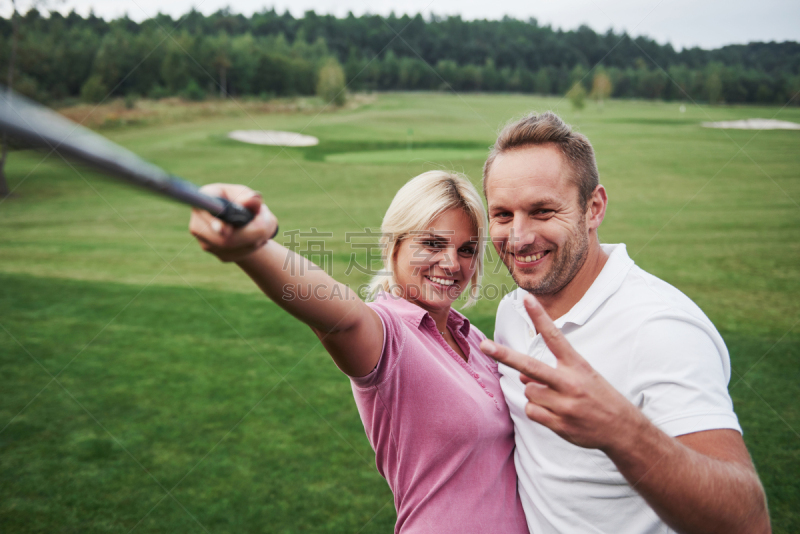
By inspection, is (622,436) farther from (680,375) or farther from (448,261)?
(448,261)

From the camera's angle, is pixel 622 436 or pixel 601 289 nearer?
pixel 622 436

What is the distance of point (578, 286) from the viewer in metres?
2.32

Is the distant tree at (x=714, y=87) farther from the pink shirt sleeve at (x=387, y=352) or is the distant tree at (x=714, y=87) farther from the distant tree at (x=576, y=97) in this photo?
the pink shirt sleeve at (x=387, y=352)

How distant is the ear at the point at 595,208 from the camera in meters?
2.37

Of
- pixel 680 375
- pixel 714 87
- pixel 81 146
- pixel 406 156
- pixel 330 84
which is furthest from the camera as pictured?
pixel 330 84

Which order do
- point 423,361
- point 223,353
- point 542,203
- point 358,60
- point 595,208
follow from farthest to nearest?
point 358,60 < point 223,353 < point 595,208 < point 542,203 < point 423,361

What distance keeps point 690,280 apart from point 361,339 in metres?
8.58

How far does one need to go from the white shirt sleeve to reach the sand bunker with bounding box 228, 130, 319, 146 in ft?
78.6

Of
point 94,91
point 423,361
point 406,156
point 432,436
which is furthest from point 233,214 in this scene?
point 406,156

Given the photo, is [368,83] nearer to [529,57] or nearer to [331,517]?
[529,57]

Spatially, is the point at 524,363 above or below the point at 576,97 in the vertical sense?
below

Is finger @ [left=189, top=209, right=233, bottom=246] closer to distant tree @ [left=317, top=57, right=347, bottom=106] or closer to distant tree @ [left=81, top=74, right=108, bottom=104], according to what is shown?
distant tree @ [left=81, top=74, right=108, bottom=104]

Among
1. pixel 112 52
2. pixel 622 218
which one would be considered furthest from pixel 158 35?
pixel 622 218

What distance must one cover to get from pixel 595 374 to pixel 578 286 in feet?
3.40
